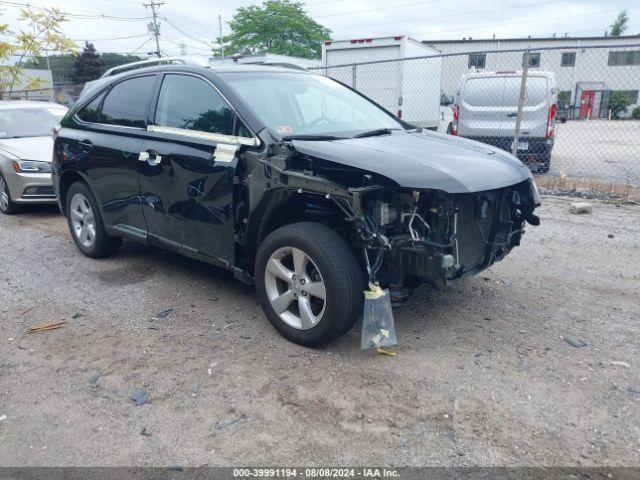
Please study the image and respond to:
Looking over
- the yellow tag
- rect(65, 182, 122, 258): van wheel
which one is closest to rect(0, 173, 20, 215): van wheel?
rect(65, 182, 122, 258): van wheel

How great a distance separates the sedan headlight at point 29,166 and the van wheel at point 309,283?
16.3 ft

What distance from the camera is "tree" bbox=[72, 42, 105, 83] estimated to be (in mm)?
53603

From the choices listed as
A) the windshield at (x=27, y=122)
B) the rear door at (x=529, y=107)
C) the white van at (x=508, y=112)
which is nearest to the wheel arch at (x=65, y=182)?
the windshield at (x=27, y=122)

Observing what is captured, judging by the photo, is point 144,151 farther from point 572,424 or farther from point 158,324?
point 572,424

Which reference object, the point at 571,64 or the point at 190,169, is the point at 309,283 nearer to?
the point at 190,169

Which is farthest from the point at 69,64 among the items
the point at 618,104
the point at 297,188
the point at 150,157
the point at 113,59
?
the point at 297,188

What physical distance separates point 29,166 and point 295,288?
539cm

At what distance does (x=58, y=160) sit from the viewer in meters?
5.52

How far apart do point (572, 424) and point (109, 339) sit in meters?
2.98

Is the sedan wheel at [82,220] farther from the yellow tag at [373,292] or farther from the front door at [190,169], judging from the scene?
the yellow tag at [373,292]

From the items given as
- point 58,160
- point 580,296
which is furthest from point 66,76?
point 580,296

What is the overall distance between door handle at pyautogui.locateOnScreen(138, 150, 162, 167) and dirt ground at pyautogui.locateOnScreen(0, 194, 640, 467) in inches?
44.0

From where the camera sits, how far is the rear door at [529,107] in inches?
404

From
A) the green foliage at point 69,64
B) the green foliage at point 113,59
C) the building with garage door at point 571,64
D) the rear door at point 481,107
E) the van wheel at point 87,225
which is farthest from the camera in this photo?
the green foliage at point 113,59
